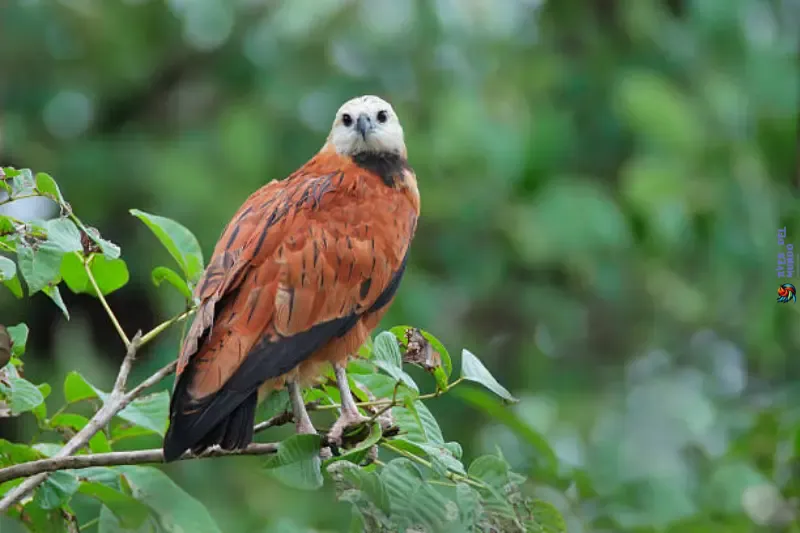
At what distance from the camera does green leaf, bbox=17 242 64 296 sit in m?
2.34

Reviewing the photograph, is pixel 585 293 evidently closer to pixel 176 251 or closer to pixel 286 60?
pixel 286 60

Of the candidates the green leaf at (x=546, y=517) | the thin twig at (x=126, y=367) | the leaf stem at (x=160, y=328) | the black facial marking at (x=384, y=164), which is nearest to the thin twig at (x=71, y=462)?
the thin twig at (x=126, y=367)

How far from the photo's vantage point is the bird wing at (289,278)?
9.34ft

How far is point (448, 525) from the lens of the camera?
2162 millimetres

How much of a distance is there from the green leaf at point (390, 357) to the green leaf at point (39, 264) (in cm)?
69

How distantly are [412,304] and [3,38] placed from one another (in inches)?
165

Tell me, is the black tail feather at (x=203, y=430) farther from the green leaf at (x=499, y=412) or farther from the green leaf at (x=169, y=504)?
the green leaf at (x=499, y=412)

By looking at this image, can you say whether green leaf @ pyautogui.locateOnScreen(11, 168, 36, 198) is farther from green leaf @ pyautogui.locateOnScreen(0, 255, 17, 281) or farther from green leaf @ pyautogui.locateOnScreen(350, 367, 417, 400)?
green leaf @ pyautogui.locateOnScreen(350, 367, 417, 400)

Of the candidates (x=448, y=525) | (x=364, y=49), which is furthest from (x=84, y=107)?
(x=448, y=525)

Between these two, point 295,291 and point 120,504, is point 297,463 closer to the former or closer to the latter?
point 120,504

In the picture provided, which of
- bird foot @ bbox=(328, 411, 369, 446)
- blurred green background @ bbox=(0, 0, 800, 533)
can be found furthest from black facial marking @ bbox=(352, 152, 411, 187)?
blurred green background @ bbox=(0, 0, 800, 533)

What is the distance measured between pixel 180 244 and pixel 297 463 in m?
0.76

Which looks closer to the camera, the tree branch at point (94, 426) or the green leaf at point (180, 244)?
the tree branch at point (94, 426)

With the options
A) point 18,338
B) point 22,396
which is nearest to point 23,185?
point 18,338
